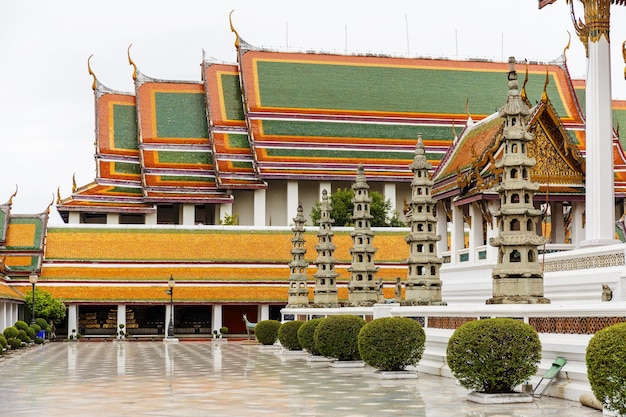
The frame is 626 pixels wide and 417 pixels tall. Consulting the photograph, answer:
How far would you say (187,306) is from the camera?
45.3 m

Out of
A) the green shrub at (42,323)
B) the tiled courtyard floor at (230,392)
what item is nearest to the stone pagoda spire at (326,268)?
the tiled courtyard floor at (230,392)

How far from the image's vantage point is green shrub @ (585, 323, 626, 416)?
974 centimetres

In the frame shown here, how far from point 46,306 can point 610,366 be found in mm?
33678

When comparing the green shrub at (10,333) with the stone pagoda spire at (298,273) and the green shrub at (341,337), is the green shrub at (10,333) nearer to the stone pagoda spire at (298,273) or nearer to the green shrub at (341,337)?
the stone pagoda spire at (298,273)

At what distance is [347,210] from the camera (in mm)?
49156

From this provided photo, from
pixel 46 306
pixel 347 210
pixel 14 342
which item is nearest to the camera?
pixel 14 342

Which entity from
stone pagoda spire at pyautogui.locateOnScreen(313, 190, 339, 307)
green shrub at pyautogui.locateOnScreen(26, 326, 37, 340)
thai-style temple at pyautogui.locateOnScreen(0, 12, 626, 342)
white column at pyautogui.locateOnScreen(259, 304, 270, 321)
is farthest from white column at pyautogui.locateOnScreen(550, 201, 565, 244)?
white column at pyautogui.locateOnScreen(259, 304, 270, 321)

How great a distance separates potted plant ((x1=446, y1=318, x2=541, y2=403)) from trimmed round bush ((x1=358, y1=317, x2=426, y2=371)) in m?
3.62

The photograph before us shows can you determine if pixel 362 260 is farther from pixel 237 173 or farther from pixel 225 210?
pixel 225 210

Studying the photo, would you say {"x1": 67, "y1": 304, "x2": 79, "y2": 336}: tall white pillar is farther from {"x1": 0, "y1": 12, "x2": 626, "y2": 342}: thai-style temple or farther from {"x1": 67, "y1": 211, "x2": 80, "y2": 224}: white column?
{"x1": 67, "y1": 211, "x2": 80, "y2": 224}: white column

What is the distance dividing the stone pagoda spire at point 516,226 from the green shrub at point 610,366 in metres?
4.67

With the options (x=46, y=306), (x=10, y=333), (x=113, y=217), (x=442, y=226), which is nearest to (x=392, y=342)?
(x=442, y=226)

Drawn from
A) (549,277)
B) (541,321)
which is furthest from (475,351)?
(549,277)

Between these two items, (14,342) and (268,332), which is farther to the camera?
(268,332)
